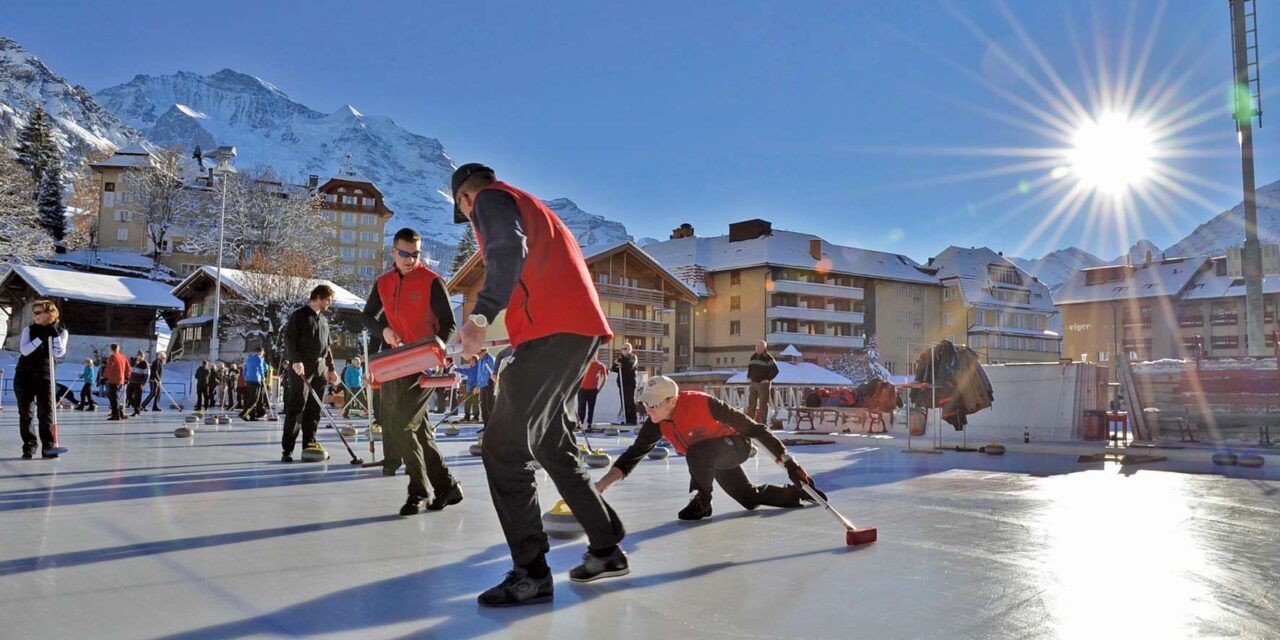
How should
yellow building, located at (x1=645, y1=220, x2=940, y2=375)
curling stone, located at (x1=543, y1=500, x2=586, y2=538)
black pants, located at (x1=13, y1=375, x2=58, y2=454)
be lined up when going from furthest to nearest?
1. yellow building, located at (x1=645, y1=220, x2=940, y2=375)
2. black pants, located at (x1=13, y1=375, x2=58, y2=454)
3. curling stone, located at (x1=543, y1=500, x2=586, y2=538)

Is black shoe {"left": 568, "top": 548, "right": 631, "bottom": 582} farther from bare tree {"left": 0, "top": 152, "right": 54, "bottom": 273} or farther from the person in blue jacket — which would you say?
bare tree {"left": 0, "top": 152, "right": 54, "bottom": 273}

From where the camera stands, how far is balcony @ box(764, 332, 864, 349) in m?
61.8

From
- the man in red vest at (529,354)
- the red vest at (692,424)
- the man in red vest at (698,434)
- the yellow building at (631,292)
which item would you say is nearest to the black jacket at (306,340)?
the man in red vest at (698,434)

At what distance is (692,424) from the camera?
4.78 metres

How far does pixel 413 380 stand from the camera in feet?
16.3

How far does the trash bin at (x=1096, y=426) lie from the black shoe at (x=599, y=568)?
11563 mm

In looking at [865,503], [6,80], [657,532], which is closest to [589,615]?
[657,532]

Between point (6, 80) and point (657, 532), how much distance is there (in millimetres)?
198031

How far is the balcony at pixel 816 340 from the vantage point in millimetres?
61750

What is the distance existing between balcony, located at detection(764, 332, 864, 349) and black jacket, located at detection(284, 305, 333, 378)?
55013 mm

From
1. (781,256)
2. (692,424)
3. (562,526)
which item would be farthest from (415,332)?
(781,256)

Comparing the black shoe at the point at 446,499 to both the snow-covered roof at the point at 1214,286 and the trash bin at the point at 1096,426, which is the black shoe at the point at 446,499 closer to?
the trash bin at the point at 1096,426

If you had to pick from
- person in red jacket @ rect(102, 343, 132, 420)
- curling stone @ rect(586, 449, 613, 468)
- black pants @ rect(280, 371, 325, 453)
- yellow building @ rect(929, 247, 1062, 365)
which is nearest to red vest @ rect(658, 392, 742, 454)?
curling stone @ rect(586, 449, 613, 468)

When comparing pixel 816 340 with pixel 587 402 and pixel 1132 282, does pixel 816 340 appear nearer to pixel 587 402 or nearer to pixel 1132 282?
pixel 1132 282
